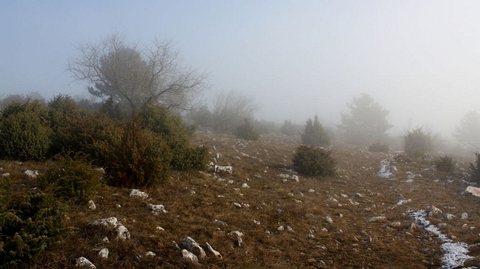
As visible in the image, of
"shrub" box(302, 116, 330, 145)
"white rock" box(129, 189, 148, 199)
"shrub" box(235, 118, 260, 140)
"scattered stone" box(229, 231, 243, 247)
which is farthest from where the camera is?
"shrub" box(302, 116, 330, 145)

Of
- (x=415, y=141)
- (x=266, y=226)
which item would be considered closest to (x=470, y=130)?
(x=415, y=141)

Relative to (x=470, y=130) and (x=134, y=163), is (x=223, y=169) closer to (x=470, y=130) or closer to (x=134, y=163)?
(x=134, y=163)

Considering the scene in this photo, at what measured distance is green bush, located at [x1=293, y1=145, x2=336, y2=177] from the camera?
10.7 metres

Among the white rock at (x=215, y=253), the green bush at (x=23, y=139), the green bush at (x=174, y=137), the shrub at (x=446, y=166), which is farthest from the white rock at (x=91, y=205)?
the shrub at (x=446, y=166)

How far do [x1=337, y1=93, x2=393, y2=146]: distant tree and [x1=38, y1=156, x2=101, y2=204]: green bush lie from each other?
3976 centimetres

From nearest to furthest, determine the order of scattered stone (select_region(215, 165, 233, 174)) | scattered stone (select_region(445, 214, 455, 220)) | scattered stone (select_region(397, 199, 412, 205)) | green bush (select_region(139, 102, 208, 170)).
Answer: scattered stone (select_region(445, 214, 455, 220))
scattered stone (select_region(397, 199, 412, 205))
green bush (select_region(139, 102, 208, 170))
scattered stone (select_region(215, 165, 233, 174))

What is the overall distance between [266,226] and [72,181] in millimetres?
3152

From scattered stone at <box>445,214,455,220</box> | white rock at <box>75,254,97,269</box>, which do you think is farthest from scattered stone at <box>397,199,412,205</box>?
white rock at <box>75,254,97,269</box>

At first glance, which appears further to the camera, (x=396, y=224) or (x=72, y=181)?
(x=396, y=224)

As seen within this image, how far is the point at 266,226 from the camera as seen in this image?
17.6 feet

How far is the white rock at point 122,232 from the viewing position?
3886 mm

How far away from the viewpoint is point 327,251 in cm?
475

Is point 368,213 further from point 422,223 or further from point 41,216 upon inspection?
point 41,216

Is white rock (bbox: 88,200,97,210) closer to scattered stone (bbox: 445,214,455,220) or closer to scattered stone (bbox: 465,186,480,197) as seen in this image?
scattered stone (bbox: 445,214,455,220)
